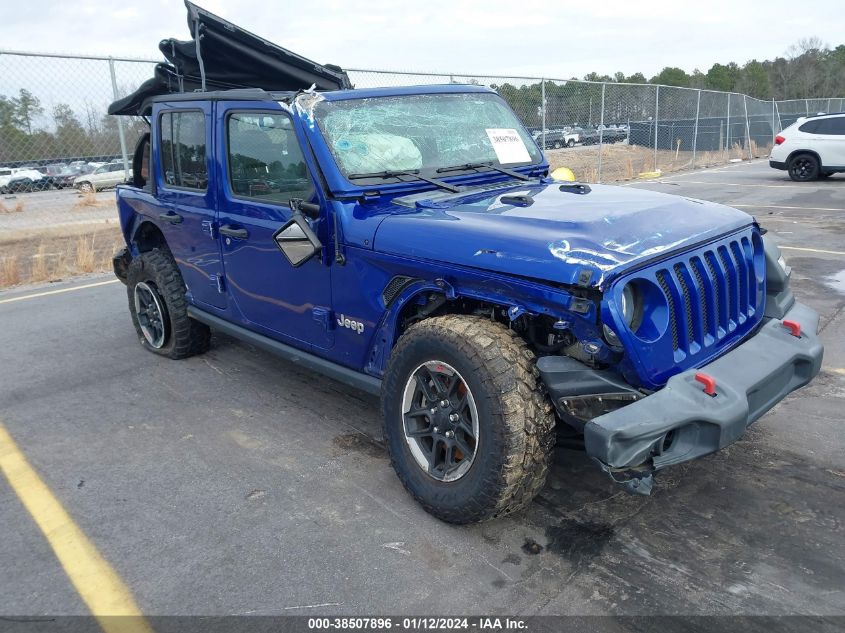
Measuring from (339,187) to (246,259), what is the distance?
101 centimetres

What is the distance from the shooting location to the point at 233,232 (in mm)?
4191

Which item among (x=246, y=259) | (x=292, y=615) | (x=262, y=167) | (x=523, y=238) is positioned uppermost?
(x=262, y=167)

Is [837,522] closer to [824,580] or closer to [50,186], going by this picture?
[824,580]

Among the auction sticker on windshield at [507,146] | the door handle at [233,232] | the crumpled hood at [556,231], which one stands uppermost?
the auction sticker on windshield at [507,146]

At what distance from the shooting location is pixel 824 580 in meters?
2.63

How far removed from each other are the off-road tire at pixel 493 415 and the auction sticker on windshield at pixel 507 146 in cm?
164

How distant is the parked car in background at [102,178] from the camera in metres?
10.8

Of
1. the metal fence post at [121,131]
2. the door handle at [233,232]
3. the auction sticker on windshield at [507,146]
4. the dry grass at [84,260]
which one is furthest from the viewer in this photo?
the metal fence post at [121,131]

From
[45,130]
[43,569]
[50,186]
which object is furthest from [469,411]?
[50,186]

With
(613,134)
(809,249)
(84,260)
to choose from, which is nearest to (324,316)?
(84,260)

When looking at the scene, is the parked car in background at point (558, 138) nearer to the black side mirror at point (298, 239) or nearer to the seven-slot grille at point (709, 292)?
→ the seven-slot grille at point (709, 292)

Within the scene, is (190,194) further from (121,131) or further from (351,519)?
(121,131)

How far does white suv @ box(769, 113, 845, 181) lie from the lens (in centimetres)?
1595

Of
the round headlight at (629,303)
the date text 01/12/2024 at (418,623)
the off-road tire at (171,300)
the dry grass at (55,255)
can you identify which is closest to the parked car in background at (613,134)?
the dry grass at (55,255)
